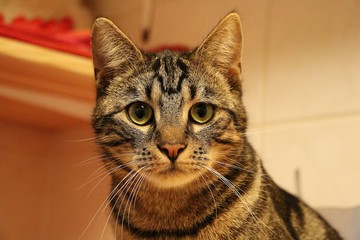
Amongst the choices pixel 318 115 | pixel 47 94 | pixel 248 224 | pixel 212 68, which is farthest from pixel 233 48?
pixel 47 94

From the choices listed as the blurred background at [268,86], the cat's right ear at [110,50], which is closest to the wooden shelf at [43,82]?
the blurred background at [268,86]

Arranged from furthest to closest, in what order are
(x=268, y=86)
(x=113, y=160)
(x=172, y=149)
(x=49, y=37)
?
(x=268, y=86) < (x=49, y=37) < (x=113, y=160) < (x=172, y=149)

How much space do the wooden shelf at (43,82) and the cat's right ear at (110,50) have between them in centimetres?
26

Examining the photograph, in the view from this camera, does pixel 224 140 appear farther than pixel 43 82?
No

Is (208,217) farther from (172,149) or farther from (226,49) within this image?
(226,49)

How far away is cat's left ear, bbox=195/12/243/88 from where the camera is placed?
2.80ft

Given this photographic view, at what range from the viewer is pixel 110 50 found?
0.89 meters

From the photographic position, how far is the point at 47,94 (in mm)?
1299

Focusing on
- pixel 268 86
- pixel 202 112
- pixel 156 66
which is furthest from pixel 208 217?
pixel 268 86

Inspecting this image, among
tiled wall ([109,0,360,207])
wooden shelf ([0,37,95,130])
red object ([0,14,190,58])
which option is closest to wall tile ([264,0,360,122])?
tiled wall ([109,0,360,207])

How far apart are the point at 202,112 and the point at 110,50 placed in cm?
23

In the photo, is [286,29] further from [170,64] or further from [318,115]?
[170,64]

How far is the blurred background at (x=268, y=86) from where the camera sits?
3.71ft

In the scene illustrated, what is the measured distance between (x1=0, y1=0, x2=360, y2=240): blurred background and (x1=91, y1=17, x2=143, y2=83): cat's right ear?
18 cm
